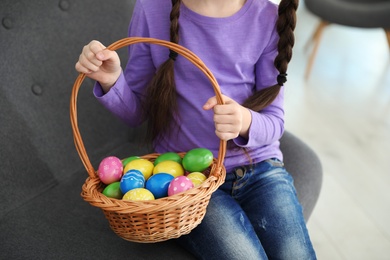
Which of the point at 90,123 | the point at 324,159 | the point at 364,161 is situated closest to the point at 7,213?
the point at 90,123

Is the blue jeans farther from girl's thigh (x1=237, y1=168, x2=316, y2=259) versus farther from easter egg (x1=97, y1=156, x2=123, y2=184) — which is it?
easter egg (x1=97, y1=156, x2=123, y2=184)

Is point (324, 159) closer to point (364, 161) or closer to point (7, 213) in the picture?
point (364, 161)

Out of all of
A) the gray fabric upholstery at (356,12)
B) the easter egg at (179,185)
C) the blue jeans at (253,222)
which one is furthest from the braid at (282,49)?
the gray fabric upholstery at (356,12)

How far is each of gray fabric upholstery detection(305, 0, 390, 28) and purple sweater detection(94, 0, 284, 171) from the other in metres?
1.39

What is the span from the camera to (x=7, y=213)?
3.35 ft

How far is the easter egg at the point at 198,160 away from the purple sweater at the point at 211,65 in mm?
102

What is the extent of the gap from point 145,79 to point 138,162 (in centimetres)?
26

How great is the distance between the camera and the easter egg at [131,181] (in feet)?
2.51

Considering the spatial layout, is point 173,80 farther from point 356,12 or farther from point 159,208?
point 356,12

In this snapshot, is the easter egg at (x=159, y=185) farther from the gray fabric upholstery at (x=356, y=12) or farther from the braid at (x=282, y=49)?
the gray fabric upholstery at (x=356, y=12)

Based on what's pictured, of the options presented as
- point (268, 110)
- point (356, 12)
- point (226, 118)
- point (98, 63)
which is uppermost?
point (98, 63)

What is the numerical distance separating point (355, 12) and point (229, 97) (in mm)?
1542

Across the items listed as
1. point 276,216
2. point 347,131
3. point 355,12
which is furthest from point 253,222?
point 355,12

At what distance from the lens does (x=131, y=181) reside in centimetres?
77
